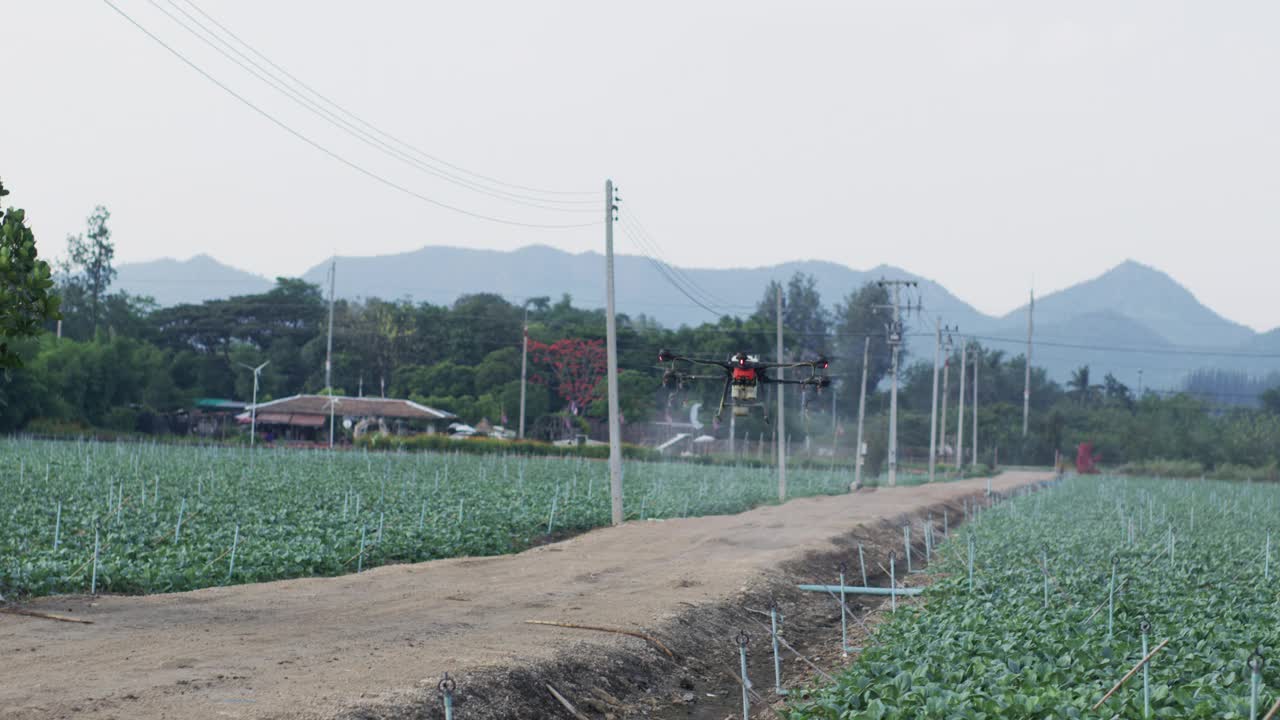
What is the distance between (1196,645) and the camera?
10695 millimetres

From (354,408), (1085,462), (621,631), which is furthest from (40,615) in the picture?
(1085,462)

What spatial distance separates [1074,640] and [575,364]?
5546cm

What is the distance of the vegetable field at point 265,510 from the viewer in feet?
55.4

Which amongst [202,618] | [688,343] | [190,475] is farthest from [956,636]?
[688,343]

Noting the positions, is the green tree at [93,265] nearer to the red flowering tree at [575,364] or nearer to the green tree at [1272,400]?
the red flowering tree at [575,364]

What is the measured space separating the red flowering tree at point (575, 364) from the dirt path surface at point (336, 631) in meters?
43.1

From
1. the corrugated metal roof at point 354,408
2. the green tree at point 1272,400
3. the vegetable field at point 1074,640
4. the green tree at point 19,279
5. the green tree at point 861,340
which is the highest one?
the green tree at point 861,340

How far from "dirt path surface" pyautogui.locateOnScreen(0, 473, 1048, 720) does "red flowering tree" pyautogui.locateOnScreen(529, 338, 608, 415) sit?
1696 inches

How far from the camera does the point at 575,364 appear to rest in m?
65.7

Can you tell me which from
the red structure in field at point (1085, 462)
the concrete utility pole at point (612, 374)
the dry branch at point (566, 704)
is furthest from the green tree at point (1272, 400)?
the dry branch at point (566, 704)

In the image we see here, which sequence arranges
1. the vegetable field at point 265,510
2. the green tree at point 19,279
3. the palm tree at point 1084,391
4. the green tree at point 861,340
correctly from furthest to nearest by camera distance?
the palm tree at point 1084,391
the green tree at point 861,340
the vegetable field at point 265,510
the green tree at point 19,279

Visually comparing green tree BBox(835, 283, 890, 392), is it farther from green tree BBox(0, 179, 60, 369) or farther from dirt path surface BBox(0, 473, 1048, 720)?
green tree BBox(0, 179, 60, 369)

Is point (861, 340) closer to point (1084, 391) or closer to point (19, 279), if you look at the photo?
point (1084, 391)

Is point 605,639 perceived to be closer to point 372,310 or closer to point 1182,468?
point 372,310
